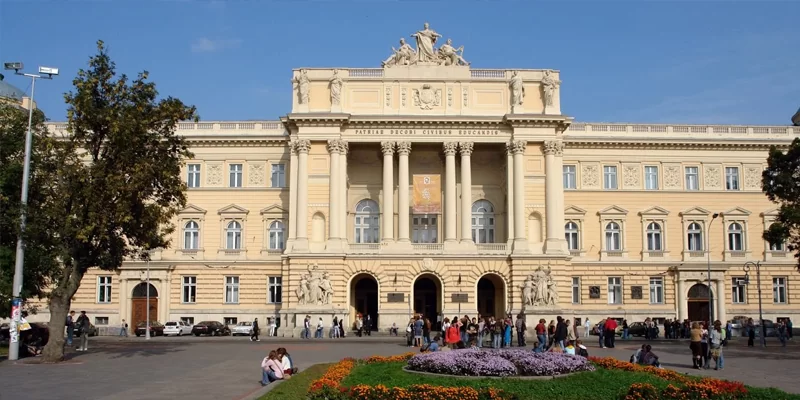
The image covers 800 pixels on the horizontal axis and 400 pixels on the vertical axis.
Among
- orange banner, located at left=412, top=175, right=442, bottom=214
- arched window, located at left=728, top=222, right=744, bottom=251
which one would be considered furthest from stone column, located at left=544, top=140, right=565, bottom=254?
arched window, located at left=728, top=222, right=744, bottom=251

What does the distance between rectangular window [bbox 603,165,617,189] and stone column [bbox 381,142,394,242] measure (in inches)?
724

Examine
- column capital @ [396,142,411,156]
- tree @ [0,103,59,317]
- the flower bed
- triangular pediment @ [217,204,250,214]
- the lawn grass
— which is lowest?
the lawn grass

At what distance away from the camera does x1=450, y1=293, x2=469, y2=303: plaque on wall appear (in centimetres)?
6072

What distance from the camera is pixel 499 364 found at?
2206 centimetres

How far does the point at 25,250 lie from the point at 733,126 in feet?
185

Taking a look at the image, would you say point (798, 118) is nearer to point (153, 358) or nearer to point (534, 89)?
point (534, 89)

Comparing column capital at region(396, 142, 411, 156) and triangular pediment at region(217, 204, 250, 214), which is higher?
column capital at region(396, 142, 411, 156)

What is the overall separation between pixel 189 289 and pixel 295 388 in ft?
156

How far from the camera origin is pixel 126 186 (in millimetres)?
33281

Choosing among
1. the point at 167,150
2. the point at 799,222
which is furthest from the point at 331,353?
the point at 799,222

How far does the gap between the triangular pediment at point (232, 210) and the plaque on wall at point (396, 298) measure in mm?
14484

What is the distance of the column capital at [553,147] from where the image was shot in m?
62.1

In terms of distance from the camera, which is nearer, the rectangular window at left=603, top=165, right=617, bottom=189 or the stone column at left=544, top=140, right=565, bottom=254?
the stone column at left=544, top=140, right=565, bottom=254

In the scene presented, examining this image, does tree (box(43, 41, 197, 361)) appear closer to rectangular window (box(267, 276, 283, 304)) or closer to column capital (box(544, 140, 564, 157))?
rectangular window (box(267, 276, 283, 304))
